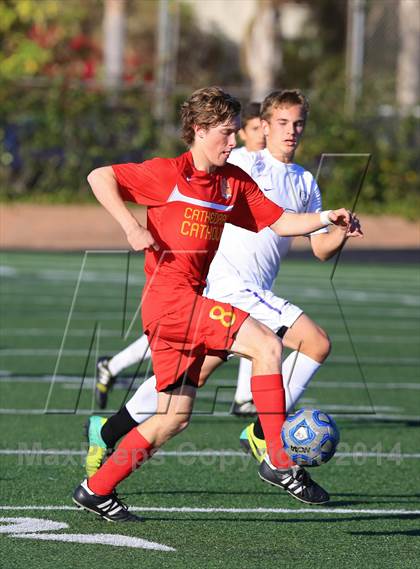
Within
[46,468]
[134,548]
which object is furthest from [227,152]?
[46,468]

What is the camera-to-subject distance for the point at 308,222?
259 inches

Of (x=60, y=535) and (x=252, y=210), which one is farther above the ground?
(x=252, y=210)

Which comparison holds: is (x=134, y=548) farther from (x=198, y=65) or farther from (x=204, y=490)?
(x=198, y=65)

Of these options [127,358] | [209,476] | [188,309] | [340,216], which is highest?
[340,216]

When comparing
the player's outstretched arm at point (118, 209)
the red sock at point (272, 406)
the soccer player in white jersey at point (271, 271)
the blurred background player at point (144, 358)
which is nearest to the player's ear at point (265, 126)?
the soccer player in white jersey at point (271, 271)

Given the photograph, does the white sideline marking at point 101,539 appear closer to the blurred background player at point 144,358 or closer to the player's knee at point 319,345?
the player's knee at point 319,345

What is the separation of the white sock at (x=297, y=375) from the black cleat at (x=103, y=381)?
2.13 m

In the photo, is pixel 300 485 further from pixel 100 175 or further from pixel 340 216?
pixel 100 175

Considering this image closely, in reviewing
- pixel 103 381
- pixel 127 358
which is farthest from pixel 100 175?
pixel 103 381

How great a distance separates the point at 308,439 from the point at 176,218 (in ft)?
3.88

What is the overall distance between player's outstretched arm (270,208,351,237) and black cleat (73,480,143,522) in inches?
59.9

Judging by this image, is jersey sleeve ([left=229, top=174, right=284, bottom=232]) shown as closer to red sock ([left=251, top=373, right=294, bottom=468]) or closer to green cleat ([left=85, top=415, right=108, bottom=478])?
red sock ([left=251, top=373, right=294, bottom=468])

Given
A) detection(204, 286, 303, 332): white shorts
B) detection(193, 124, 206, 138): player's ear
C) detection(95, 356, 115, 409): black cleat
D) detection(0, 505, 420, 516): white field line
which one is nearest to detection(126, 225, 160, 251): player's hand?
detection(193, 124, 206, 138): player's ear

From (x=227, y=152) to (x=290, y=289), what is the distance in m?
12.0
